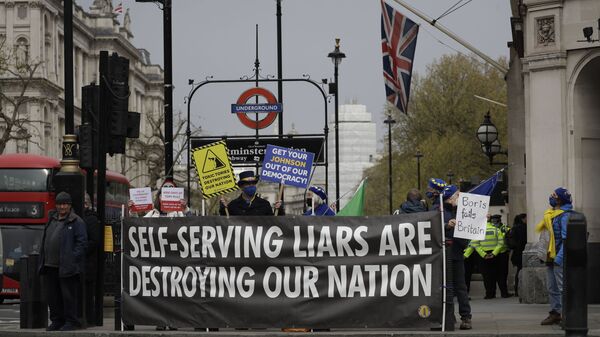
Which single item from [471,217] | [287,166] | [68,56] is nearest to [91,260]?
[287,166]

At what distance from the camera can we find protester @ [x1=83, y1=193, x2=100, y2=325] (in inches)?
691

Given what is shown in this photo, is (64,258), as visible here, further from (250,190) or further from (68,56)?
(68,56)

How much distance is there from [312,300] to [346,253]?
675 millimetres

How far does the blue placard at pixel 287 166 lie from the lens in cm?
2064

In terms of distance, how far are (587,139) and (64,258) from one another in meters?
10.2

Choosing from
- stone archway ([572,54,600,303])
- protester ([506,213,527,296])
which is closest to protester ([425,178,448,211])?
stone archway ([572,54,600,303])

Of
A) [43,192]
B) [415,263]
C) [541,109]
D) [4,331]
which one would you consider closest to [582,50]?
[541,109]

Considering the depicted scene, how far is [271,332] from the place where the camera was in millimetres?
16375

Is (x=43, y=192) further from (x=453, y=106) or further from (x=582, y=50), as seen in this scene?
(x=453, y=106)

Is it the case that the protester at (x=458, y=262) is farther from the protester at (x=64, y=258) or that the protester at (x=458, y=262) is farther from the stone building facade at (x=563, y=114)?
the stone building facade at (x=563, y=114)

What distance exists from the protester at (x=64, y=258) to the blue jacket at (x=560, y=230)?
18.9 feet

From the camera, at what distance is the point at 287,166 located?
20797mm

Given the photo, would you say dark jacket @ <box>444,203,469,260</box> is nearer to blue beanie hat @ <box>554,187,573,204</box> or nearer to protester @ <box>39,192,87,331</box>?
blue beanie hat @ <box>554,187,573,204</box>

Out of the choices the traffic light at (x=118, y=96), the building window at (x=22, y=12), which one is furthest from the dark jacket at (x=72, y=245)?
the building window at (x=22, y=12)
